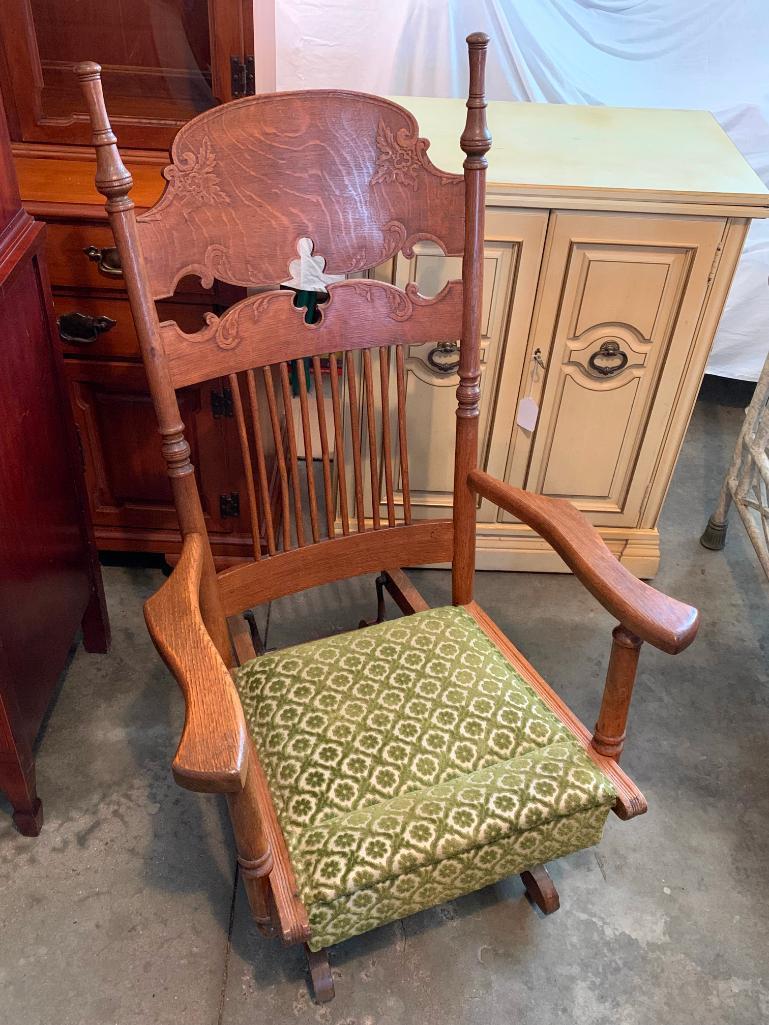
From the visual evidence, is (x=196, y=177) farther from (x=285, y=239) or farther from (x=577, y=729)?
(x=577, y=729)

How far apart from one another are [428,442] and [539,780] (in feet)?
3.03

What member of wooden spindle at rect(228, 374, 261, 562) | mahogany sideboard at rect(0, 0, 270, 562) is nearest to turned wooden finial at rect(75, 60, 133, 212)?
wooden spindle at rect(228, 374, 261, 562)

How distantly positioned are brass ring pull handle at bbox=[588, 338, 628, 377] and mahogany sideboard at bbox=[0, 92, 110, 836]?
3.46 ft

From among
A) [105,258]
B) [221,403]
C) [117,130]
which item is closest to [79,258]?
[105,258]

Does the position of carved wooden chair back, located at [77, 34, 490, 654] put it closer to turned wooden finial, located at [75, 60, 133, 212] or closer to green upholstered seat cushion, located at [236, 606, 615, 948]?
turned wooden finial, located at [75, 60, 133, 212]

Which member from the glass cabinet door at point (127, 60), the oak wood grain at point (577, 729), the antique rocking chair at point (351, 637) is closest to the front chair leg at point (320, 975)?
the antique rocking chair at point (351, 637)

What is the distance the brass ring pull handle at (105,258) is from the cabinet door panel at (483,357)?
52cm

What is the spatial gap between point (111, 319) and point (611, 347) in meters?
1.00

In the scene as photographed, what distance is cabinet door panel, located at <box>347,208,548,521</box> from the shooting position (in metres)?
1.67

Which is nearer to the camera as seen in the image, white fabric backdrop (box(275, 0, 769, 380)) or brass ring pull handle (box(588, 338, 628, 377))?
brass ring pull handle (box(588, 338, 628, 377))

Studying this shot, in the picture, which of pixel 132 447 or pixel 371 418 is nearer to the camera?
pixel 371 418

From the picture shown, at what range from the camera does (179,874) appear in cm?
149

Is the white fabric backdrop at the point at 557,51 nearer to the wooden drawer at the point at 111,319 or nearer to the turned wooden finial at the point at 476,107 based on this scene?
the wooden drawer at the point at 111,319

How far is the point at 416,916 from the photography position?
1436mm
